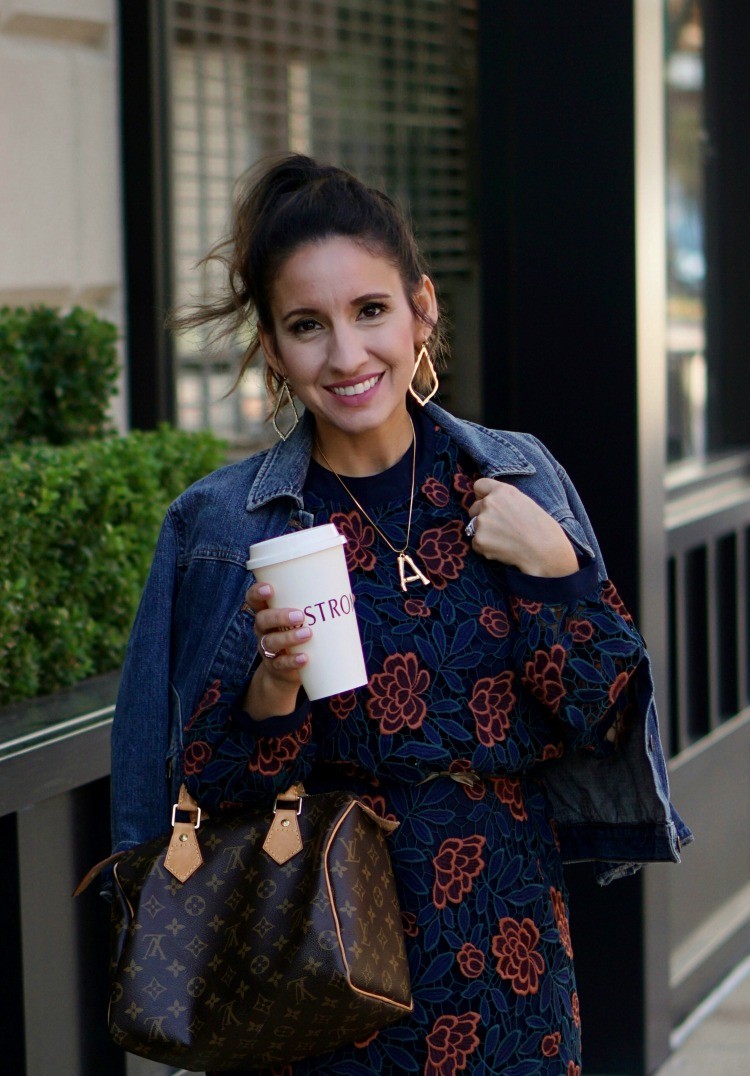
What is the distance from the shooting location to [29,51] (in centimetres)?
394

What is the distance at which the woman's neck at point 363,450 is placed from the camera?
1.96 meters

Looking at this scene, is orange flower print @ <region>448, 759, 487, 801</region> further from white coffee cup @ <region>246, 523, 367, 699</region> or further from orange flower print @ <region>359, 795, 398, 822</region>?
white coffee cup @ <region>246, 523, 367, 699</region>

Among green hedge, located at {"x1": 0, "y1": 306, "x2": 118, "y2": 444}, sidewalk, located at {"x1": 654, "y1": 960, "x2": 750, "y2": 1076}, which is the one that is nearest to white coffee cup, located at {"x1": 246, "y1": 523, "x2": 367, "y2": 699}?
green hedge, located at {"x1": 0, "y1": 306, "x2": 118, "y2": 444}

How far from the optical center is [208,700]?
1.85 metres

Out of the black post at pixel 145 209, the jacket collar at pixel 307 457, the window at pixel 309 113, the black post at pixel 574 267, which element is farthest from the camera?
the window at pixel 309 113

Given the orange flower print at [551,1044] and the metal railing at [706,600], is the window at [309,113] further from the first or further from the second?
the orange flower print at [551,1044]

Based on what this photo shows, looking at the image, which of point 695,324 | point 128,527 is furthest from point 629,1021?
point 695,324

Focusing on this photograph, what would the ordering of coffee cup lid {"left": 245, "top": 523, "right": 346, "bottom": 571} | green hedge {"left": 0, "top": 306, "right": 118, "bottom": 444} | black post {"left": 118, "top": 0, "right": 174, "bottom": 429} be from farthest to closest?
black post {"left": 118, "top": 0, "right": 174, "bottom": 429}, green hedge {"left": 0, "top": 306, "right": 118, "bottom": 444}, coffee cup lid {"left": 245, "top": 523, "right": 346, "bottom": 571}

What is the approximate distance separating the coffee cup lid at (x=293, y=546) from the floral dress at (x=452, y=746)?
25 centimetres

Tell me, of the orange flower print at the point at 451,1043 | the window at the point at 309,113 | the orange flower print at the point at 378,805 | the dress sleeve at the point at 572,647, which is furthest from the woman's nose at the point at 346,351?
the window at the point at 309,113

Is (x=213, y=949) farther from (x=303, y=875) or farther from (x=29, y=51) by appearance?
(x=29, y=51)

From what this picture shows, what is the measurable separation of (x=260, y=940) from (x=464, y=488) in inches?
24.8

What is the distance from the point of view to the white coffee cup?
1.63 metres

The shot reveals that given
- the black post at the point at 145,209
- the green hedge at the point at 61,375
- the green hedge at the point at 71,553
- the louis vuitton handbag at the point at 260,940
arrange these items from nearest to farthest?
the louis vuitton handbag at the point at 260,940 < the green hedge at the point at 71,553 < the green hedge at the point at 61,375 < the black post at the point at 145,209
